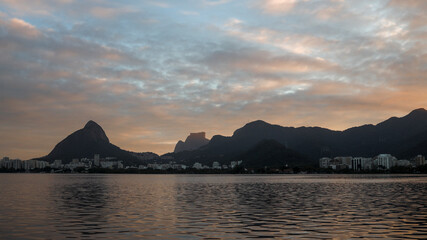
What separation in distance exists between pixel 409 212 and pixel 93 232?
36.8 meters

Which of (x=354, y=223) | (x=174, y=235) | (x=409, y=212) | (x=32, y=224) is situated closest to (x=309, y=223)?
(x=354, y=223)

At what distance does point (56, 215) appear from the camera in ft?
158

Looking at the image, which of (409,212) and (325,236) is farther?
(409,212)

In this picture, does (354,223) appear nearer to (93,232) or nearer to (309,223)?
(309,223)

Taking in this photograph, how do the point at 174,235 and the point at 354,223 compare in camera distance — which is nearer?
the point at 174,235

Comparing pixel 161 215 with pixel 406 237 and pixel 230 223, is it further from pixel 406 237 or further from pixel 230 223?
pixel 406 237

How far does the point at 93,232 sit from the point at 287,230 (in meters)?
16.6

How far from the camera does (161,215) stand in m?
48.0

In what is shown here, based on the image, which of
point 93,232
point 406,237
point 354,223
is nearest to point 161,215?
point 93,232

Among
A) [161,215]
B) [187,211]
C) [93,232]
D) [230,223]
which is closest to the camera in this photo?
[93,232]

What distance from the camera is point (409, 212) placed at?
49781 mm

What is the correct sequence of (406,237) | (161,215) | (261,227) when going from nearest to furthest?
(406,237)
(261,227)
(161,215)

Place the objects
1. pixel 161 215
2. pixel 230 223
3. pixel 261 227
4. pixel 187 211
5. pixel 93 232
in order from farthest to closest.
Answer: pixel 187 211 < pixel 161 215 < pixel 230 223 < pixel 261 227 < pixel 93 232

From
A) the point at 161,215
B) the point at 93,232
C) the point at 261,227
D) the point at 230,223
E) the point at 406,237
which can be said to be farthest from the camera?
the point at 161,215
